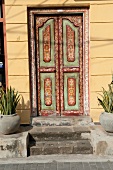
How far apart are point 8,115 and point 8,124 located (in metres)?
0.20

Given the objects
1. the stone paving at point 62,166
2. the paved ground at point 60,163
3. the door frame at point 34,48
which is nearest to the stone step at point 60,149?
the paved ground at point 60,163

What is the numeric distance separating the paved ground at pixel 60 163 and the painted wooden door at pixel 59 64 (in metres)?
1.43

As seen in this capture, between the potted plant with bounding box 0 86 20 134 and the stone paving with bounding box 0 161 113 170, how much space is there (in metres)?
0.77

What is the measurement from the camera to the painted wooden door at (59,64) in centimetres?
561

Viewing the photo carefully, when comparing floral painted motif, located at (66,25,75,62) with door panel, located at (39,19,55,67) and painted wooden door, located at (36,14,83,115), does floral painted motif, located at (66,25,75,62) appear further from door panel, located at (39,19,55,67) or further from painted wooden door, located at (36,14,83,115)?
door panel, located at (39,19,55,67)

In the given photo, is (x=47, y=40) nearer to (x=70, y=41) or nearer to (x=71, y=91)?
(x=70, y=41)

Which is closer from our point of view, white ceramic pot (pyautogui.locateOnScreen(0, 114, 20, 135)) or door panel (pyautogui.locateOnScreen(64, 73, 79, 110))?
white ceramic pot (pyautogui.locateOnScreen(0, 114, 20, 135))

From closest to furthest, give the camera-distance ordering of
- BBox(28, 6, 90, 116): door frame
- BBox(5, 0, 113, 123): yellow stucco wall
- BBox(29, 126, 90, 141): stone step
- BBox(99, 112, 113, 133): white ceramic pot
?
BBox(99, 112, 113, 133): white ceramic pot, BBox(29, 126, 90, 141): stone step, BBox(5, 0, 113, 123): yellow stucco wall, BBox(28, 6, 90, 116): door frame

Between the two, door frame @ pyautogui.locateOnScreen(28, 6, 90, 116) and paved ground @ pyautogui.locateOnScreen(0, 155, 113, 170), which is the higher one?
door frame @ pyautogui.locateOnScreen(28, 6, 90, 116)

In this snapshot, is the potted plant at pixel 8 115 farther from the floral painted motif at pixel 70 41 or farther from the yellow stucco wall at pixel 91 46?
the floral painted motif at pixel 70 41

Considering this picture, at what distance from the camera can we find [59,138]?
511 cm

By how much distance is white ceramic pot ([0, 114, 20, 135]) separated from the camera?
4.75 m

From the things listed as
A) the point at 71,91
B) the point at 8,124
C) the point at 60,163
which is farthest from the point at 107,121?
the point at 8,124

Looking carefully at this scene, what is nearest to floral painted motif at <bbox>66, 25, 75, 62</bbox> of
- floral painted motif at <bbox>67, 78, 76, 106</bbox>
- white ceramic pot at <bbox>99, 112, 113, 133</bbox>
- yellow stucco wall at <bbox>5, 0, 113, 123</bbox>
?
yellow stucco wall at <bbox>5, 0, 113, 123</bbox>
